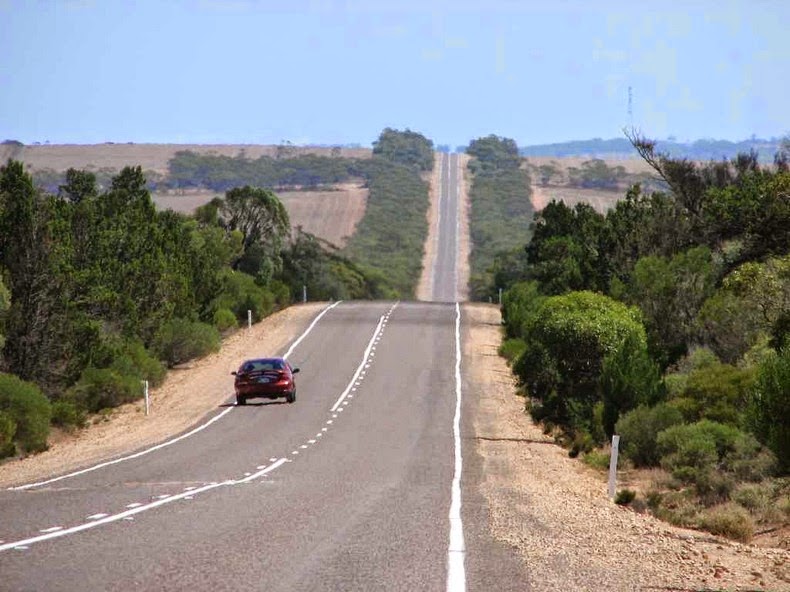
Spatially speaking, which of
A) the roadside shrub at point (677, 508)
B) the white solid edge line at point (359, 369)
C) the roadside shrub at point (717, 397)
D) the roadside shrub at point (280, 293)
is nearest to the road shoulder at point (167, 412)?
the white solid edge line at point (359, 369)

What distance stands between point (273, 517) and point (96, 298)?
35105 millimetres

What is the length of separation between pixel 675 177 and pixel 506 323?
14.1 meters

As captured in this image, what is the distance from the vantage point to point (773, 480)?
27234 millimetres

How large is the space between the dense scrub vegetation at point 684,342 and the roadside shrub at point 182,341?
44.4 feet

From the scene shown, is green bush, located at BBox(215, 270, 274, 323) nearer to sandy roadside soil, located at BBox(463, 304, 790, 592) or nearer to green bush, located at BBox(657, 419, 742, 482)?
green bush, located at BBox(657, 419, 742, 482)

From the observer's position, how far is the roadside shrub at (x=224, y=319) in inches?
2736

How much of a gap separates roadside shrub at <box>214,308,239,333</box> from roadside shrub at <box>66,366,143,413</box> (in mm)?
20391

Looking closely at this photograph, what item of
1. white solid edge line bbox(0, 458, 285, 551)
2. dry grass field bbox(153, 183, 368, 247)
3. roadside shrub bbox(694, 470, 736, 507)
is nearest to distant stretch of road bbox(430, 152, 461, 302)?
dry grass field bbox(153, 183, 368, 247)

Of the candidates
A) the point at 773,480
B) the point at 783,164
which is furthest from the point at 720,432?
the point at 783,164

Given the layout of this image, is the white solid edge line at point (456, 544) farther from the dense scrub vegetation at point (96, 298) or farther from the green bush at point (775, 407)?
the dense scrub vegetation at point (96, 298)

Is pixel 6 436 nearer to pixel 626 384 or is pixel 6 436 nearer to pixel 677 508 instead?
pixel 626 384

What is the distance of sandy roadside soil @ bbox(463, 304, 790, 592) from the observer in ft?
39.2

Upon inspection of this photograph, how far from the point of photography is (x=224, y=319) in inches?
2753

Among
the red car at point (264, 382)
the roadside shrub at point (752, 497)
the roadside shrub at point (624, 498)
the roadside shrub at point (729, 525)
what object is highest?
the roadside shrub at point (729, 525)
